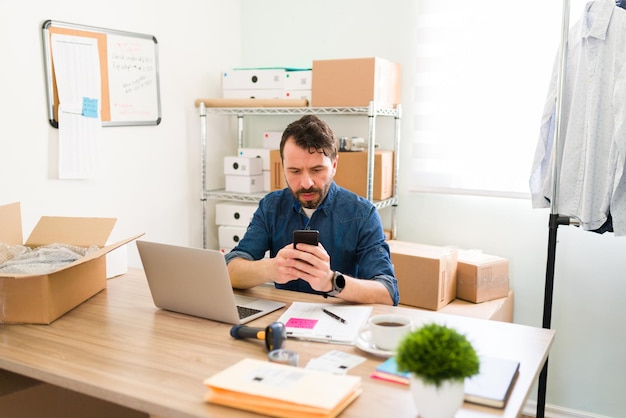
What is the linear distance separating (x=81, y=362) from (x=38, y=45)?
1726mm

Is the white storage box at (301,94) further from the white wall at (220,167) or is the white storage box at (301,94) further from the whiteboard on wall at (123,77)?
the whiteboard on wall at (123,77)

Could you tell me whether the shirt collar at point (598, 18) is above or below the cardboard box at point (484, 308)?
above

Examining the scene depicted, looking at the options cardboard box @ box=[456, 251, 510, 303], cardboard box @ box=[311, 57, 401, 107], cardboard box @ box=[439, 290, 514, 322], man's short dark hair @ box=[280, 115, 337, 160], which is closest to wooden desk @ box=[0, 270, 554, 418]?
man's short dark hair @ box=[280, 115, 337, 160]

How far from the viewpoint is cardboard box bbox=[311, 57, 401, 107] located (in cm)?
302

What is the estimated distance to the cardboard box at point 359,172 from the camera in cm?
311

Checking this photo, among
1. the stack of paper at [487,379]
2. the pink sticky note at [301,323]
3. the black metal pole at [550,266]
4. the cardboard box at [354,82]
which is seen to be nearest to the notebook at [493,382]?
the stack of paper at [487,379]

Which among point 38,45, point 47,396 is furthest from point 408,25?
point 47,396

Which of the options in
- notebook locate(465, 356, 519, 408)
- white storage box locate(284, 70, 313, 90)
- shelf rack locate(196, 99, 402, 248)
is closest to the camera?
notebook locate(465, 356, 519, 408)

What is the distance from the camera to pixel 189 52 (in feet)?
11.4

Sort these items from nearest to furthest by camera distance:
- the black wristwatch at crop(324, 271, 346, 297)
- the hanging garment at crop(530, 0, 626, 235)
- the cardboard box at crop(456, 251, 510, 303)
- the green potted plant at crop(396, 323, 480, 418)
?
the green potted plant at crop(396, 323, 480, 418)
the black wristwatch at crop(324, 271, 346, 297)
the hanging garment at crop(530, 0, 626, 235)
the cardboard box at crop(456, 251, 510, 303)

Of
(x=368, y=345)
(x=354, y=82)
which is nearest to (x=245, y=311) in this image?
(x=368, y=345)

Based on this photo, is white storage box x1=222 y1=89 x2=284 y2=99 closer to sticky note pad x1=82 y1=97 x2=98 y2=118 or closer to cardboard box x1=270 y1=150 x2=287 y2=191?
cardboard box x1=270 y1=150 x2=287 y2=191

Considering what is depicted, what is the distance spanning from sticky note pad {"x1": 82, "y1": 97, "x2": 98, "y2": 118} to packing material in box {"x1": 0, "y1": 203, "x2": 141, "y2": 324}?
832 millimetres

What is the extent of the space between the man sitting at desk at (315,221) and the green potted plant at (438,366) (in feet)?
2.72
